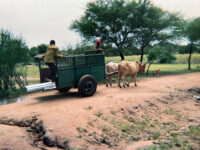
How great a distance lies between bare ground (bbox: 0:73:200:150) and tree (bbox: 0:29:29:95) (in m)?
5.45

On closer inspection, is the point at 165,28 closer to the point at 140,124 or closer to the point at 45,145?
the point at 140,124

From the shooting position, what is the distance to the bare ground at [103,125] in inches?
249

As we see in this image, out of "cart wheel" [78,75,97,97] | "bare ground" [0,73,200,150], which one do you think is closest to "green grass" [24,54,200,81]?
"bare ground" [0,73,200,150]

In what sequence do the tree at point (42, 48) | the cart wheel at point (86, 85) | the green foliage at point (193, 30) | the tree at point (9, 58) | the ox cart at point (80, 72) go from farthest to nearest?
the tree at point (42, 48), the green foliage at point (193, 30), the tree at point (9, 58), the cart wheel at point (86, 85), the ox cart at point (80, 72)

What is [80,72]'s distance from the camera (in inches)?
387

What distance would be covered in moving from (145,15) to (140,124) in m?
16.9

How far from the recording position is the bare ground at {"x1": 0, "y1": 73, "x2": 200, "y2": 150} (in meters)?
6.32

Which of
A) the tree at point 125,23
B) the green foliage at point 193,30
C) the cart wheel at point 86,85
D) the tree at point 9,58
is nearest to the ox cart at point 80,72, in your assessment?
the cart wheel at point 86,85

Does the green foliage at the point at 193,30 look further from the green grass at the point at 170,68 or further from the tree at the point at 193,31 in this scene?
the green grass at the point at 170,68

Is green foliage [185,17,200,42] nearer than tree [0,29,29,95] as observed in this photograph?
No

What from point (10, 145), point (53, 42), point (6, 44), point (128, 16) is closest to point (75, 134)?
point (10, 145)

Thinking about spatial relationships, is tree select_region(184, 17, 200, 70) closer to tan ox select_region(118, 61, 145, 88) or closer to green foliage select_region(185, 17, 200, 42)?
green foliage select_region(185, 17, 200, 42)

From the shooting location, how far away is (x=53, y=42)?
9.35m

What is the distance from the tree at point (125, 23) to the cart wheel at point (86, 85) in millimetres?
12787
